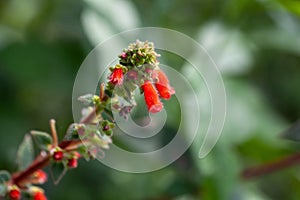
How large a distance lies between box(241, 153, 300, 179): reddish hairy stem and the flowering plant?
36.1 inches

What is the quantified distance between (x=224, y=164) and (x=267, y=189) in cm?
88

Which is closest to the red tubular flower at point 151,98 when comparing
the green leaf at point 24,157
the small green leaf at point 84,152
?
the small green leaf at point 84,152

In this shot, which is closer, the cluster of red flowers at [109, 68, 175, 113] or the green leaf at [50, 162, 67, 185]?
the cluster of red flowers at [109, 68, 175, 113]

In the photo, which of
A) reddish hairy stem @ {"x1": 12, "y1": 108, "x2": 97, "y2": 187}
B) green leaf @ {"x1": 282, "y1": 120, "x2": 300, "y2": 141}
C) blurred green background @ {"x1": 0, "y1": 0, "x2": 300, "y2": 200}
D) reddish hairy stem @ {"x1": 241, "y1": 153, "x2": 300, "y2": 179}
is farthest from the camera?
blurred green background @ {"x1": 0, "y1": 0, "x2": 300, "y2": 200}

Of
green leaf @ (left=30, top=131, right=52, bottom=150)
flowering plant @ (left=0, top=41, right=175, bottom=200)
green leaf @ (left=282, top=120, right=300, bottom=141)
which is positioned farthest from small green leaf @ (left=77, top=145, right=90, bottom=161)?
green leaf @ (left=282, top=120, right=300, bottom=141)

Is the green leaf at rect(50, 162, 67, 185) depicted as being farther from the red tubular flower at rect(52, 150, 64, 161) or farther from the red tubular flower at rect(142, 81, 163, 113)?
the red tubular flower at rect(142, 81, 163, 113)

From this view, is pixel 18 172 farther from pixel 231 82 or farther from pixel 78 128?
pixel 231 82

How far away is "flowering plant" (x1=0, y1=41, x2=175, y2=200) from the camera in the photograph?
106 centimetres

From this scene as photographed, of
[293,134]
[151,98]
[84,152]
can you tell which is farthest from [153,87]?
[293,134]

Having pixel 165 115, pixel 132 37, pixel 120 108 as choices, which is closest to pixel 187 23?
pixel 132 37

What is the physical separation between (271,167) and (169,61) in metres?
0.46

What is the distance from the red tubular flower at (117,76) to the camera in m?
1.03

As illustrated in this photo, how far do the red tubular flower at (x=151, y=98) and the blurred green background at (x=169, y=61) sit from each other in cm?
85

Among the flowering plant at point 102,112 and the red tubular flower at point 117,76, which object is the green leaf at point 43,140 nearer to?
the flowering plant at point 102,112
